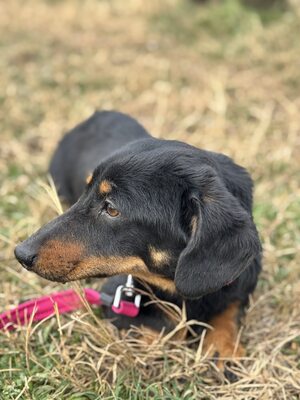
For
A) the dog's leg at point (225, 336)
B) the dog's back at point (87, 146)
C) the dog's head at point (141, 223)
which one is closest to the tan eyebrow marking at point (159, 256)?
the dog's head at point (141, 223)

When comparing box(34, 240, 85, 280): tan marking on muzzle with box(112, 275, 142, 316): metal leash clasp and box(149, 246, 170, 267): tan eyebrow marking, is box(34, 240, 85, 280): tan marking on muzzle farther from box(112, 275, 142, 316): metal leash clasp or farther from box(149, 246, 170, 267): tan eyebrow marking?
box(112, 275, 142, 316): metal leash clasp

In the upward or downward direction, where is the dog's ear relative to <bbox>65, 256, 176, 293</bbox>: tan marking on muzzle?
upward

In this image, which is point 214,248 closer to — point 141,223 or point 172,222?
point 172,222

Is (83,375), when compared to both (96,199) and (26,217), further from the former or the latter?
(26,217)

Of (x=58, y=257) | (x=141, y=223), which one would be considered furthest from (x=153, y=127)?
(x=58, y=257)

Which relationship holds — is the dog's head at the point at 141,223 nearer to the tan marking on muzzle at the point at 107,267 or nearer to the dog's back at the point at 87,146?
the tan marking on muzzle at the point at 107,267

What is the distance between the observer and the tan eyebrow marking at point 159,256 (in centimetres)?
288

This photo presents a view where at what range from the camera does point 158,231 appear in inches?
112

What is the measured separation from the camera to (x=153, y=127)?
251 inches

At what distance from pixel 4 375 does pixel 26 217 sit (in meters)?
1.84

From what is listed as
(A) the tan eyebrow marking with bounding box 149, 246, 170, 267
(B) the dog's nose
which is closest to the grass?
(B) the dog's nose

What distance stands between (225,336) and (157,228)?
874mm

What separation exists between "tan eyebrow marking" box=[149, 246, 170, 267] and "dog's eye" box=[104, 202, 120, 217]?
24 cm

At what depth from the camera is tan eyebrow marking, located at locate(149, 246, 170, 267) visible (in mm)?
2883
